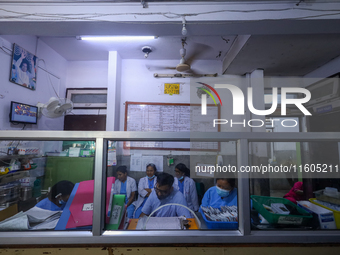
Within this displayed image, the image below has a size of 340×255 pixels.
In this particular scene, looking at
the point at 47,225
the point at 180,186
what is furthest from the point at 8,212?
the point at 180,186

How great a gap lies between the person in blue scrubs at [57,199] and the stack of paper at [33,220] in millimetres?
49

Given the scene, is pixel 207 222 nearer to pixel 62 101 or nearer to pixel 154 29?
pixel 154 29

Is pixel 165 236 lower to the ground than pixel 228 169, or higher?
lower

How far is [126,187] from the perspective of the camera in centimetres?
149

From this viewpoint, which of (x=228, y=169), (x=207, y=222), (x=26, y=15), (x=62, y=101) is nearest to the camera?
(x=207, y=222)

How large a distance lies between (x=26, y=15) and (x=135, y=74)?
1876 mm

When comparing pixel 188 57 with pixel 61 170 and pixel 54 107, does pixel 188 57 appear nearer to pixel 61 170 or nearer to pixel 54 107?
pixel 54 107

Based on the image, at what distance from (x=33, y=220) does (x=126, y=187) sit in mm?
616

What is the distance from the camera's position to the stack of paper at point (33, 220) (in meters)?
1.01

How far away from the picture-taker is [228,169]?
1188 millimetres

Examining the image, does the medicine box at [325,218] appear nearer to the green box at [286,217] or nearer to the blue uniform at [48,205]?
the green box at [286,217]

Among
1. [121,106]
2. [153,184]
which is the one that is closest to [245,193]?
Answer: [153,184]

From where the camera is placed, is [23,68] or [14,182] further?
[23,68]

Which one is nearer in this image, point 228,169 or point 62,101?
point 228,169
